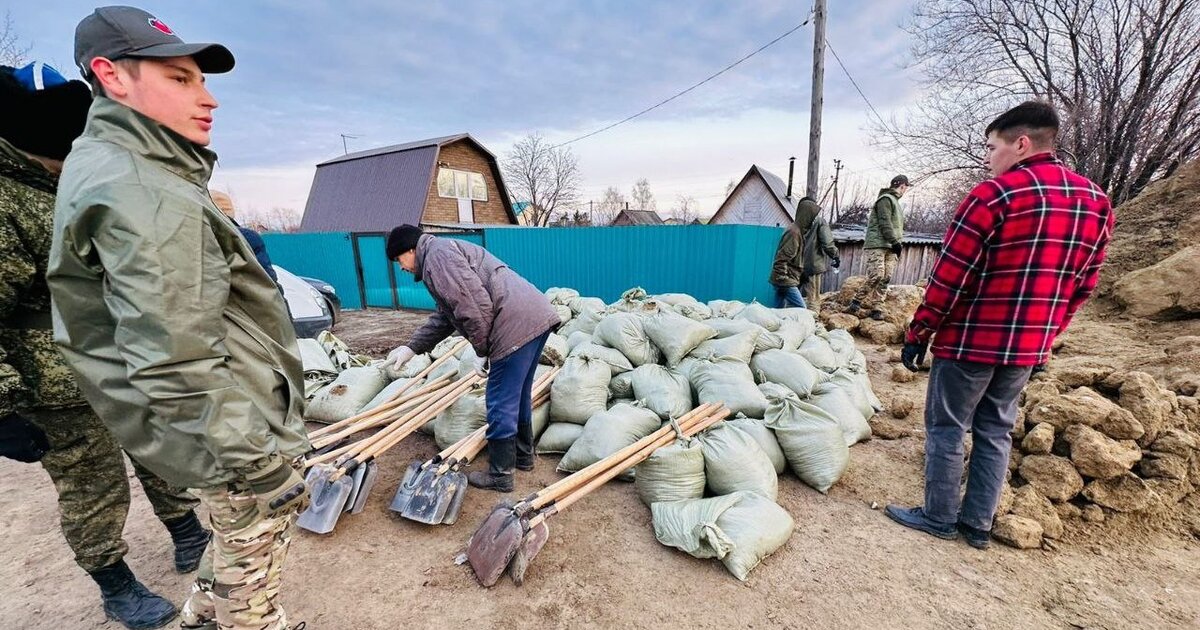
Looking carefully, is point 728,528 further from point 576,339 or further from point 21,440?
point 21,440

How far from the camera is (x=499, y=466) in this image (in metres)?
2.51

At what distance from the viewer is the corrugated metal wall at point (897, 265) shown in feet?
27.5

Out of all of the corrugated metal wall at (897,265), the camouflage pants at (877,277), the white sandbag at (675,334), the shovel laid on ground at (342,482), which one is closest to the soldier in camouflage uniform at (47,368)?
the shovel laid on ground at (342,482)

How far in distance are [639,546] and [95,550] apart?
Result: 201 centimetres

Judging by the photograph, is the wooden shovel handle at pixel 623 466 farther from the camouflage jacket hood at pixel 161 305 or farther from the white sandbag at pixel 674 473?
the camouflage jacket hood at pixel 161 305

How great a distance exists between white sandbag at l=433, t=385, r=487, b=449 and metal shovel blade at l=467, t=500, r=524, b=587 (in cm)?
97

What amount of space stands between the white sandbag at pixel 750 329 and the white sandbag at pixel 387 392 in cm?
243

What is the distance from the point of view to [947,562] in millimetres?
1920

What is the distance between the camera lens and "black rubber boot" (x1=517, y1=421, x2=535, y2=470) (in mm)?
2701

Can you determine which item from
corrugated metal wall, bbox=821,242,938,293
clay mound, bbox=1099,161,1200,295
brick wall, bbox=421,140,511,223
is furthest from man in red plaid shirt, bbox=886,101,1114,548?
brick wall, bbox=421,140,511,223

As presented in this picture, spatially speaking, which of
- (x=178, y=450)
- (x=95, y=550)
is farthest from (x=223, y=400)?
(x=95, y=550)

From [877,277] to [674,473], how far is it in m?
5.35

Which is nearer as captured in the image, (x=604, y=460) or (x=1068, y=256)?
(x=1068, y=256)

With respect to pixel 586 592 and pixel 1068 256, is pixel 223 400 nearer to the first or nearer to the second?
pixel 586 592
